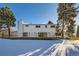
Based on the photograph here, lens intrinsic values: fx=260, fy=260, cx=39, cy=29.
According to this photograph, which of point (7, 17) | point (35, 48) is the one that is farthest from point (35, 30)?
point (7, 17)

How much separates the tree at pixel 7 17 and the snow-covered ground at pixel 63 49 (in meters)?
0.47

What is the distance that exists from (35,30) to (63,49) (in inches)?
18.2

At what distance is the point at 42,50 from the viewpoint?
3510 millimetres

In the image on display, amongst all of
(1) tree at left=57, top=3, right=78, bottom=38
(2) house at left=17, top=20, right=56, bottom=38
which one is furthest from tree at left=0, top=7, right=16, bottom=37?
(1) tree at left=57, top=3, right=78, bottom=38

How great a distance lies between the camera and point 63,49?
354 centimetres

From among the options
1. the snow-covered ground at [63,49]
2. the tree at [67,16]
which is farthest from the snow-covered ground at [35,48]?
the tree at [67,16]

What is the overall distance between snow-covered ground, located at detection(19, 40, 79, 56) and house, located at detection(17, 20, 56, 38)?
18 centimetres

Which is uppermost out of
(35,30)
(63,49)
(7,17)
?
(7,17)

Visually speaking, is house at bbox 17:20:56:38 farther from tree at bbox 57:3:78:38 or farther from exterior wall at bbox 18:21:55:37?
tree at bbox 57:3:78:38

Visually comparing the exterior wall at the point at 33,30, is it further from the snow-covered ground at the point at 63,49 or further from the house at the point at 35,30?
the snow-covered ground at the point at 63,49

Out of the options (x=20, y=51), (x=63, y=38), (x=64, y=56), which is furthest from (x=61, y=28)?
(x=20, y=51)

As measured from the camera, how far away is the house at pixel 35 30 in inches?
138

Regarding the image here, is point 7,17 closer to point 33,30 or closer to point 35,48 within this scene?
point 33,30

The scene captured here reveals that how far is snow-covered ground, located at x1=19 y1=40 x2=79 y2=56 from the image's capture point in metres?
3.49
